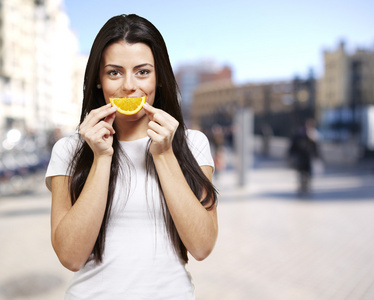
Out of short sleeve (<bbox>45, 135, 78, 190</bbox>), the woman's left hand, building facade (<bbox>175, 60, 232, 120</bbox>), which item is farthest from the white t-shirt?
building facade (<bbox>175, 60, 232, 120</bbox>)

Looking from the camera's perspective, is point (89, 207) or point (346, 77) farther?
point (346, 77)

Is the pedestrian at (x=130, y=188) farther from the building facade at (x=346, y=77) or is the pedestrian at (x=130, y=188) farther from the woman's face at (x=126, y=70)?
the building facade at (x=346, y=77)

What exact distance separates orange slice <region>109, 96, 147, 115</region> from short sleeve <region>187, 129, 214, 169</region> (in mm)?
264

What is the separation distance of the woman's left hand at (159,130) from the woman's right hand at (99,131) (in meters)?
0.12

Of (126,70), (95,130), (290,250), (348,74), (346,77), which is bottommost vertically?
(290,250)

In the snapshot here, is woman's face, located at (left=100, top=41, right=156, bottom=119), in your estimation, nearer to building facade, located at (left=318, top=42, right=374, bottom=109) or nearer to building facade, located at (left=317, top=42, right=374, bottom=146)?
building facade, located at (left=317, top=42, right=374, bottom=146)

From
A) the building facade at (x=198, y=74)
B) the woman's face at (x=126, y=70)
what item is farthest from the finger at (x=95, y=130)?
the building facade at (x=198, y=74)

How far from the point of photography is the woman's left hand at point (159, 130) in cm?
133

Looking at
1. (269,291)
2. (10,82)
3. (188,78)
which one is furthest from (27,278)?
(188,78)

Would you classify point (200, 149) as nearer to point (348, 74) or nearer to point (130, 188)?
point (130, 188)

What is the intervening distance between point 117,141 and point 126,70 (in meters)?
0.25

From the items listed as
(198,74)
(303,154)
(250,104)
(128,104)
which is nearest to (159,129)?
(128,104)

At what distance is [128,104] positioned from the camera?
1.40 m

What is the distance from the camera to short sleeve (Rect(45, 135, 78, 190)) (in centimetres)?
144
